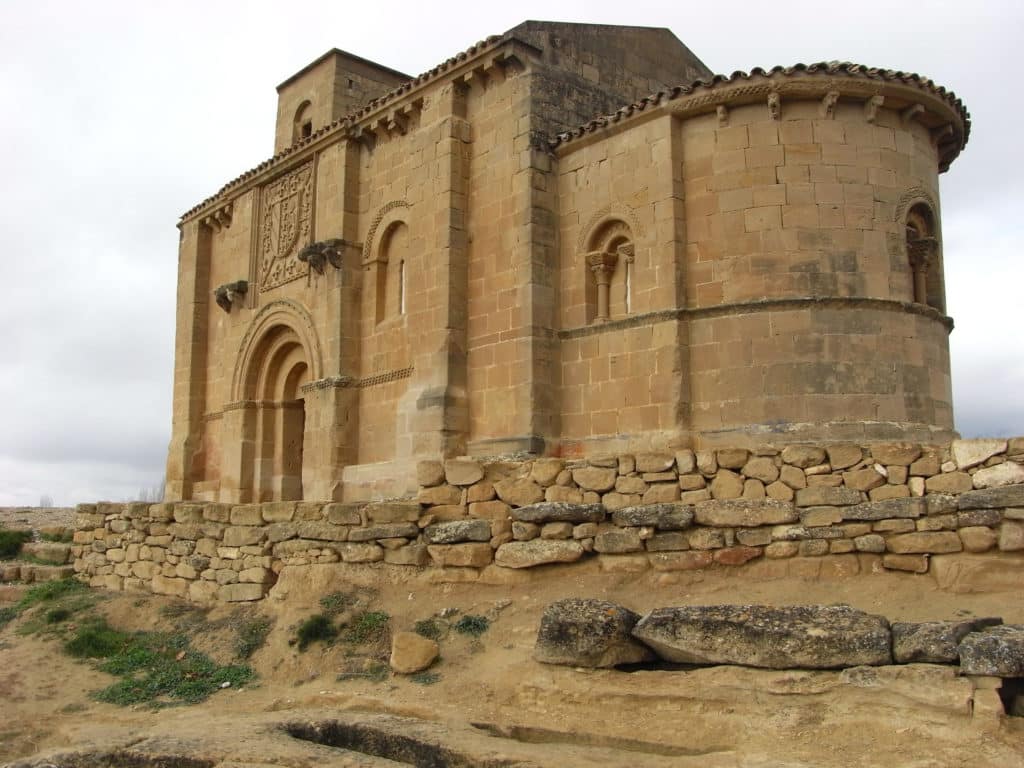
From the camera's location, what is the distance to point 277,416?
1892 centimetres

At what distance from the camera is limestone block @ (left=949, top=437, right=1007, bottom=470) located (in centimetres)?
771

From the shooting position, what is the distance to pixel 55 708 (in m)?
8.88

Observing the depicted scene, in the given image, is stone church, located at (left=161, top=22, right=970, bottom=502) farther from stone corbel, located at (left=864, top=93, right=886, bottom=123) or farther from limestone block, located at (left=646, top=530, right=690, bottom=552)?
limestone block, located at (left=646, top=530, right=690, bottom=552)

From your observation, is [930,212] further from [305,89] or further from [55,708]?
[305,89]

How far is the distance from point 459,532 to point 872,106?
7.52 metres

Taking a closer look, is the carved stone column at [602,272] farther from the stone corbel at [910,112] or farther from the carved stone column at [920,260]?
the stone corbel at [910,112]

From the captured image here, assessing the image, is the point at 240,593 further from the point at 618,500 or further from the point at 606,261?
the point at 606,261

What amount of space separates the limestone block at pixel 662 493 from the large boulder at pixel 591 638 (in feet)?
5.29

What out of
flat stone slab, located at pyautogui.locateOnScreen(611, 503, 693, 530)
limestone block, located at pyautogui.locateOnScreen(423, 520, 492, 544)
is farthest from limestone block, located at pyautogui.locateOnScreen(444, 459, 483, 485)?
flat stone slab, located at pyautogui.locateOnScreen(611, 503, 693, 530)

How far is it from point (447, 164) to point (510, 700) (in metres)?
9.31

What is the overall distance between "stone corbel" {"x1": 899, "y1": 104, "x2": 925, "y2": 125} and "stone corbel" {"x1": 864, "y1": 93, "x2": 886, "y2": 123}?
45 centimetres

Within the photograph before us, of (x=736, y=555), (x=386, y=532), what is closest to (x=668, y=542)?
(x=736, y=555)

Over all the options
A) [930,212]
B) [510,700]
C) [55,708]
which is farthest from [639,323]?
[55,708]

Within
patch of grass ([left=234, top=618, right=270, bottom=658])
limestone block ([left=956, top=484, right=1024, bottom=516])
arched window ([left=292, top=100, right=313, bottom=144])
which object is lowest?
patch of grass ([left=234, top=618, right=270, bottom=658])
